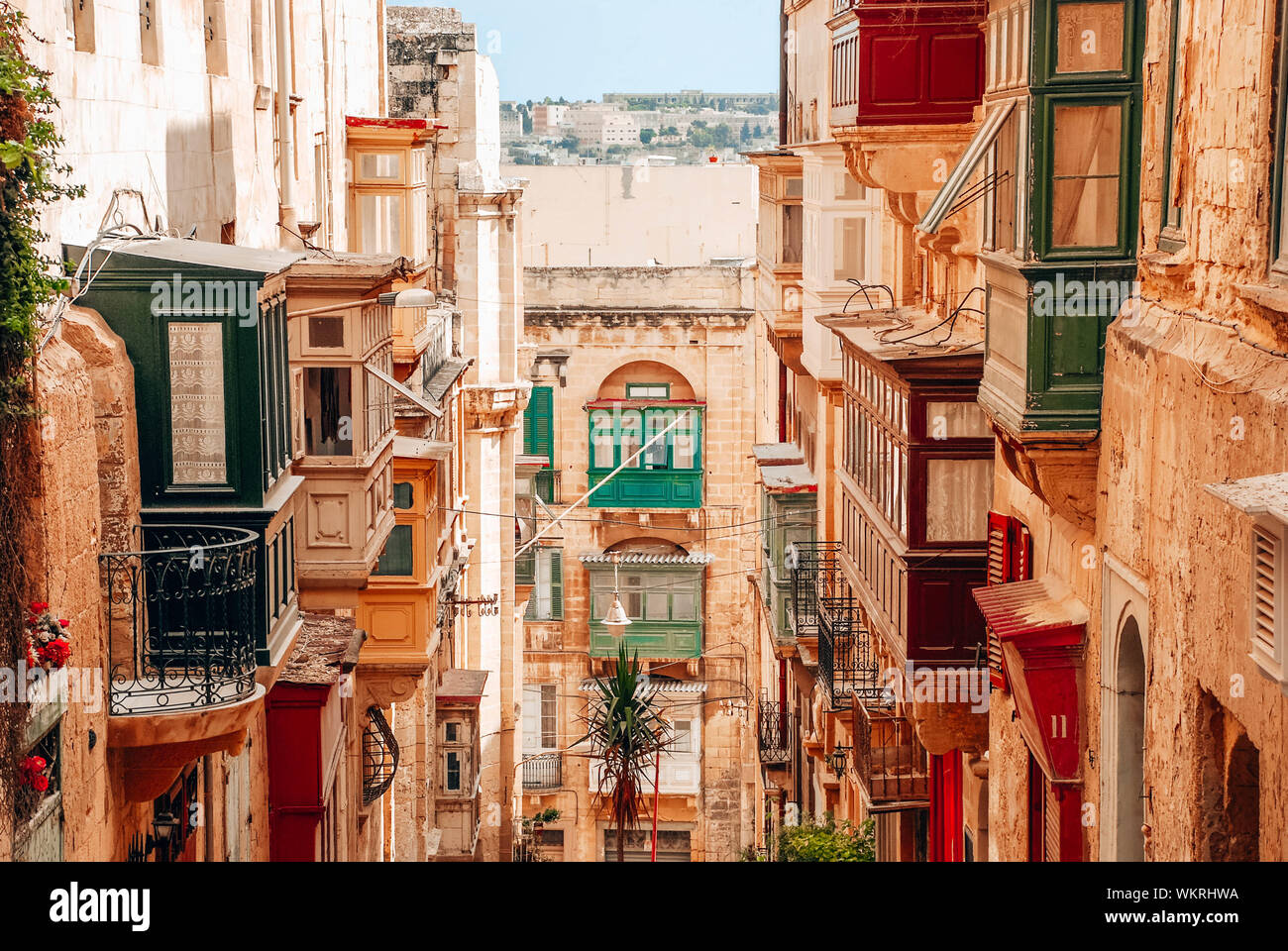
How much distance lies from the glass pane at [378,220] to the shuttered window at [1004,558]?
11.7 metres

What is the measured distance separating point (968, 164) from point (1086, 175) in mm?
1576

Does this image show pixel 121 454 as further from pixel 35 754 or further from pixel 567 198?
pixel 567 198

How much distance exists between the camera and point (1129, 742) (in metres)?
9.77

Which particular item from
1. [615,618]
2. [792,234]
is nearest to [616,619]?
[615,618]

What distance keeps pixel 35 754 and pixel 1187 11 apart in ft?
20.7

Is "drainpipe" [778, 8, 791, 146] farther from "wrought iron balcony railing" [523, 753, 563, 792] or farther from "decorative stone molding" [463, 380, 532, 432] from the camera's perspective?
"wrought iron balcony railing" [523, 753, 563, 792]

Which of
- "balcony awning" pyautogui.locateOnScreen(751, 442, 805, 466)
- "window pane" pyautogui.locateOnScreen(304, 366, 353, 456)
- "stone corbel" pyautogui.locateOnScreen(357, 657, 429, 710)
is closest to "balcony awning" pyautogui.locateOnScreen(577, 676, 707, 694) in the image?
"balcony awning" pyautogui.locateOnScreen(751, 442, 805, 466)

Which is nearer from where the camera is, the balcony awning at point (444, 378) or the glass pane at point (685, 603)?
the balcony awning at point (444, 378)

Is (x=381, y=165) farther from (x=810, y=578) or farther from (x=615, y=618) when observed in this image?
(x=615, y=618)

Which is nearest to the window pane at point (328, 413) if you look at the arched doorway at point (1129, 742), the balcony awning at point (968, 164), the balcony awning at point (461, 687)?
the balcony awning at point (968, 164)

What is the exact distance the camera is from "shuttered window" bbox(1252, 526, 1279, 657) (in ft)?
21.2

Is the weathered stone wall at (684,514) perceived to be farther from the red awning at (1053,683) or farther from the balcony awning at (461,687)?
the red awning at (1053,683)

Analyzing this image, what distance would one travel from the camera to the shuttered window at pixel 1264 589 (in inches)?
255
